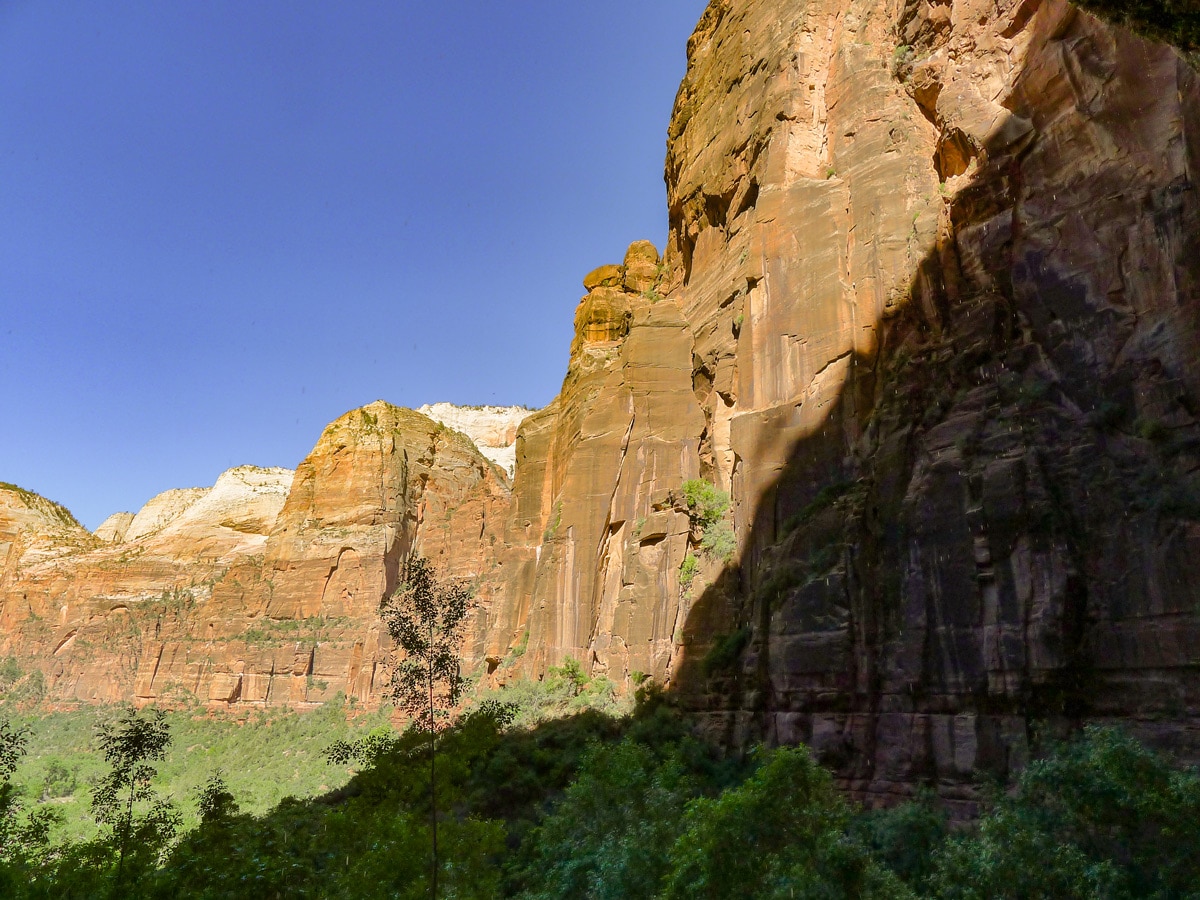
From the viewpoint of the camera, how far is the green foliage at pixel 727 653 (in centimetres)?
2822

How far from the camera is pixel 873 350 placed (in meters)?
26.3

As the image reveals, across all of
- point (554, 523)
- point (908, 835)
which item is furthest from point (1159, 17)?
point (554, 523)

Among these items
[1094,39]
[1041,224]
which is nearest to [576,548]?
[1041,224]

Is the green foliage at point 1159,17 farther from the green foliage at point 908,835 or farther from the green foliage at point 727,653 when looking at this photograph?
the green foliage at point 727,653

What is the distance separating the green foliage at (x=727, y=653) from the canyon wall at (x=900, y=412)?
11 centimetres

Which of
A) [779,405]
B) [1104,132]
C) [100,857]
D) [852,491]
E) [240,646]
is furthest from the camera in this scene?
[240,646]

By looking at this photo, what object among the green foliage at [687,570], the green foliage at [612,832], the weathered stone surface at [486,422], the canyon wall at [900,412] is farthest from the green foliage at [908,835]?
the weathered stone surface at [486,422]

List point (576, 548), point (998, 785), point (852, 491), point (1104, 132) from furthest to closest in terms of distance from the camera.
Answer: point (576, 548), point (852, 491), point (1104, 132), point (998, 785)

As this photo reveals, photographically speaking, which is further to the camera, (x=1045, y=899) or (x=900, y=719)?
(x=900, y=719)

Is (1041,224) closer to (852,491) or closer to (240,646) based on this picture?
(852,491)

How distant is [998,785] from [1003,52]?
21.2m

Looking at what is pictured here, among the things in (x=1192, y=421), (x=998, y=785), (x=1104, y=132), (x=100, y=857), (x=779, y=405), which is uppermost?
(x=1104, y=132)

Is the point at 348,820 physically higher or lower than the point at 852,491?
lower

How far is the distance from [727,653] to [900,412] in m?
10.7
